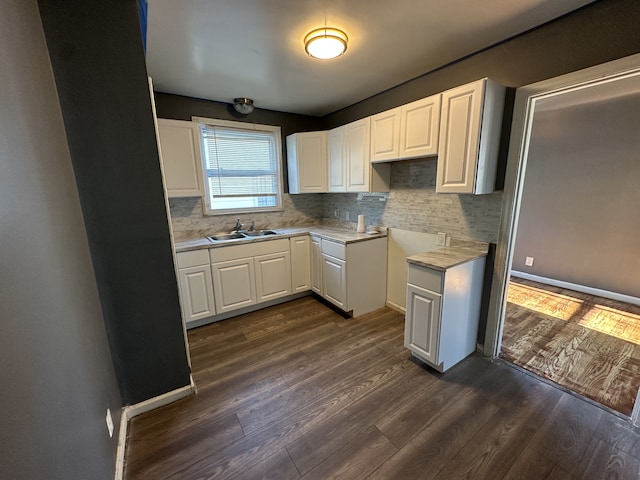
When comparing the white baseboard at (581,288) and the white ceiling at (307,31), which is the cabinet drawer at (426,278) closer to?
the white ceiling at (307,31)

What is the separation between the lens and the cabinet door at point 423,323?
1.95 m

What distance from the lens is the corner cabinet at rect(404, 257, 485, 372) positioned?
1920 mm

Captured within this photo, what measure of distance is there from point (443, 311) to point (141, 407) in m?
2.19

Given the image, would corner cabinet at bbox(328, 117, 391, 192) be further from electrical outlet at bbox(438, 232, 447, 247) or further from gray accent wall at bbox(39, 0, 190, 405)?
gray accent wall at bbox(39, 0, 190, 405)

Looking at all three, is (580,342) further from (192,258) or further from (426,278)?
(192,258)

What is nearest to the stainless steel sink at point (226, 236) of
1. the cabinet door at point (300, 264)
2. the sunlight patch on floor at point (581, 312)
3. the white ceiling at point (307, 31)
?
the cabinet door at point (300, 264)

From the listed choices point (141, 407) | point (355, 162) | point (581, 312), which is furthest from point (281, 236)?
point (581, 312)

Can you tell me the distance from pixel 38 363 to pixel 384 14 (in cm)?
225

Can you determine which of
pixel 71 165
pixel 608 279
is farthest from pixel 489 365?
pixel 71 165

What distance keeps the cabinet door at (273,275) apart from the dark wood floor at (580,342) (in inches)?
89.5

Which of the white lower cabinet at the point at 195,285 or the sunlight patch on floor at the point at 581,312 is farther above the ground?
the white lower cabinet at the point at 195,285

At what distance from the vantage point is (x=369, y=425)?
163 centimetres

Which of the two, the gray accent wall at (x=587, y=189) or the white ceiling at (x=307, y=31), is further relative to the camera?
the gray accent wall at (x=587, y=189)

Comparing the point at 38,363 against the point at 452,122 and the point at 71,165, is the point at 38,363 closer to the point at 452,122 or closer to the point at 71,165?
the point at 71,165
